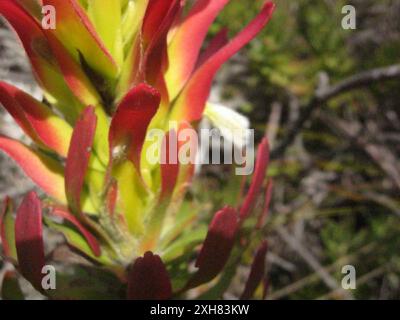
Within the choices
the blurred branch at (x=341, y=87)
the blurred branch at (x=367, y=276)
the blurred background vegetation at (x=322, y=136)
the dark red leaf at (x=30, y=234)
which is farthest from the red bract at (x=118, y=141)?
the blurred background vegetation at (x=322, y=136)

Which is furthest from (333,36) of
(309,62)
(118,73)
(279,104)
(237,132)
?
(118,73)

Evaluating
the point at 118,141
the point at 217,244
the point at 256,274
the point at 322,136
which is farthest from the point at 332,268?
the point at 118,141

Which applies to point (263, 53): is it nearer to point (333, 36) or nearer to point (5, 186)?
point (333, 36)

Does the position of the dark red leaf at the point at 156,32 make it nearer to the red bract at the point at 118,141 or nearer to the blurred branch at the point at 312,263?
the red bract at the point at 118,141

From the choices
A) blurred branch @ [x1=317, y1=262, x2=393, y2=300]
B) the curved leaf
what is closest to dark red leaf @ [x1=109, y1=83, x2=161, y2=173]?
the curved leaf

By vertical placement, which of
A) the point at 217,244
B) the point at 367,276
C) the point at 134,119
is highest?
the point at 134,119

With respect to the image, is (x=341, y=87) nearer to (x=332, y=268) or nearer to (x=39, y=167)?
(x=332, y=268)

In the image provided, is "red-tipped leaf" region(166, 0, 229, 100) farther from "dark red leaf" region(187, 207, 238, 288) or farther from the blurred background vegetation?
the blurred background vegetation
